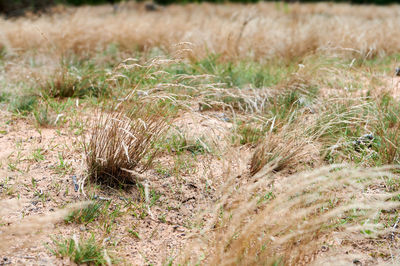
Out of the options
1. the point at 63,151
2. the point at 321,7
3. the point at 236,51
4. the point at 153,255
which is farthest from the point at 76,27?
the point at 321,7

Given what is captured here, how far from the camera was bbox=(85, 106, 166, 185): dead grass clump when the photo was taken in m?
2.02

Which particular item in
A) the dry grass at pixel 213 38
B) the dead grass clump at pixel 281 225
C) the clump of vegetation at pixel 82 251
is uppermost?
the dry grass at pixel 213 38

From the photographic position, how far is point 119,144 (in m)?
2.02

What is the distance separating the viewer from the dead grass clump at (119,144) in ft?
6.62

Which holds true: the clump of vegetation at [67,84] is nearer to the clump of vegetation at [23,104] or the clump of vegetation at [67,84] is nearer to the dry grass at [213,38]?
the clump of vegetation at [23,104]

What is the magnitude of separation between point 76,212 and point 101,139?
0.39 m

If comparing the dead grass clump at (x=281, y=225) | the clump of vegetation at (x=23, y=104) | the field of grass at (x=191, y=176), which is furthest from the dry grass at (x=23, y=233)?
the clump of vegetation at (x=23, y=104)

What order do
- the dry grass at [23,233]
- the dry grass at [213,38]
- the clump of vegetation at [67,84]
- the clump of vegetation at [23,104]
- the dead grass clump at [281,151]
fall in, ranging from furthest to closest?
the dry grass at [213,38], the clump of vegetation at [67,84], the clump of vegetation at [23,104], the dead grass clump at [281,151], the dry grass at [23,233]

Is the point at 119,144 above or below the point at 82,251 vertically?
above

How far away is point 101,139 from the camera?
2041mm

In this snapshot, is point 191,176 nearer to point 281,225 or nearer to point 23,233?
point 281,225

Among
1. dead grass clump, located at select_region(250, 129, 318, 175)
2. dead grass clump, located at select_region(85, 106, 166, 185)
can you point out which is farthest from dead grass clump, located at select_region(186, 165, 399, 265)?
dead grass clump, located at select_region(85, 106, 166, 185)

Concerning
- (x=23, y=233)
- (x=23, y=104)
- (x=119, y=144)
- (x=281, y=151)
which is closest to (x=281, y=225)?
(x=281, y=151)

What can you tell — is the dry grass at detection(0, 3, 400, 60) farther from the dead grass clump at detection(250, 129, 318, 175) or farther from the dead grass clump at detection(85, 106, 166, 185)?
the dead grass clump at detection(85, 106, 166, 185)
